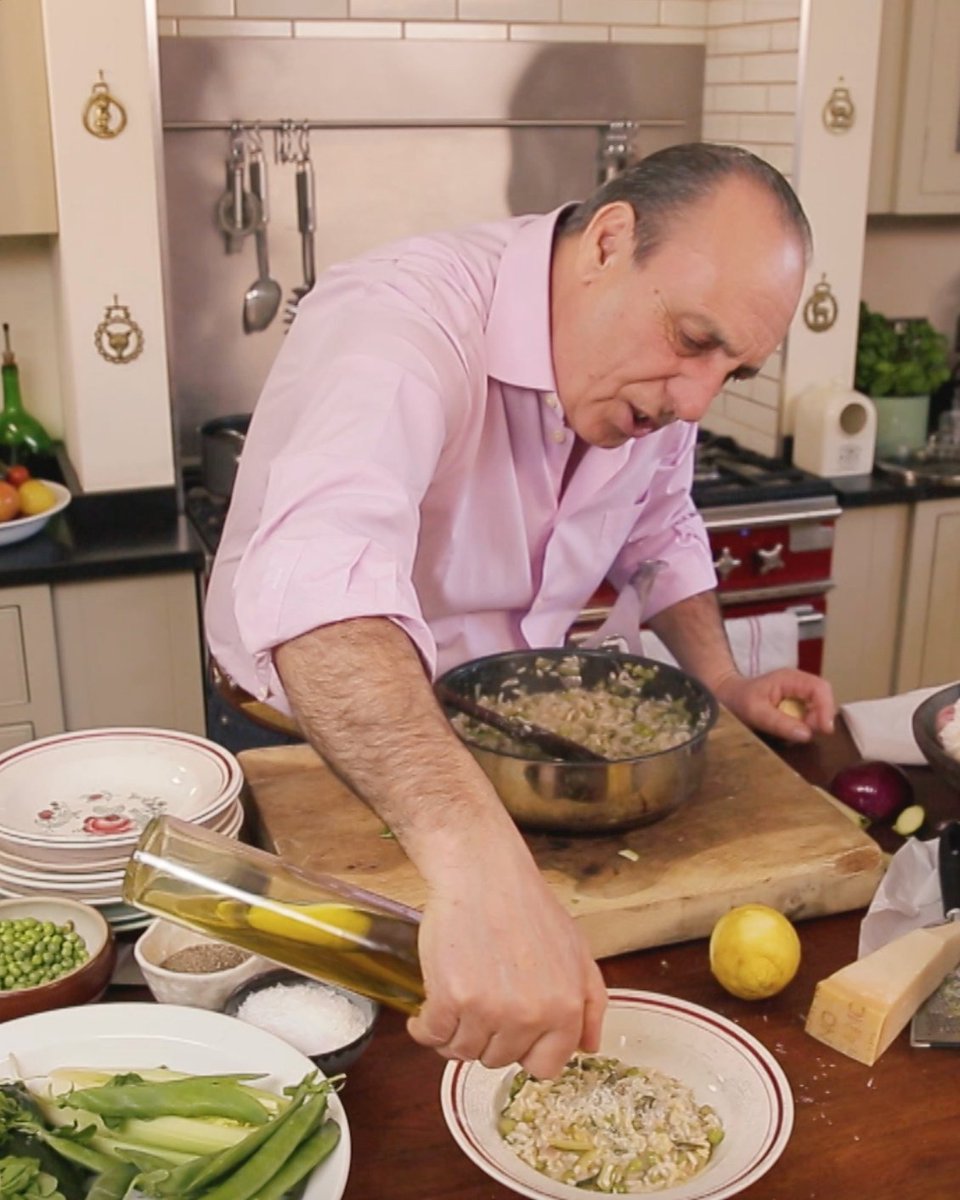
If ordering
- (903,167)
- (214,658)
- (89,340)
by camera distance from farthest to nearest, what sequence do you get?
(903,167) < (89,340) < (214,658)

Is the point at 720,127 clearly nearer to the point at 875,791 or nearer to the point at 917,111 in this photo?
the point at 917,111

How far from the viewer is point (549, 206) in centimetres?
340

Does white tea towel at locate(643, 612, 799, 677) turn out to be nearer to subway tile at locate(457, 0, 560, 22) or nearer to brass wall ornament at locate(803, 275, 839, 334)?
brass wall ornament at locate(803, 275, 839, 334)

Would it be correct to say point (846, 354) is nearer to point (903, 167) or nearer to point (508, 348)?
point (903, 167)

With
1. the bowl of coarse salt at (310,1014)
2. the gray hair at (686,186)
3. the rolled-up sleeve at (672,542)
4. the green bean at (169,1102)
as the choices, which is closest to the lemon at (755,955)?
the bowl of coarse salt at (310,1014)

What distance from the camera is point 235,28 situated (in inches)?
119

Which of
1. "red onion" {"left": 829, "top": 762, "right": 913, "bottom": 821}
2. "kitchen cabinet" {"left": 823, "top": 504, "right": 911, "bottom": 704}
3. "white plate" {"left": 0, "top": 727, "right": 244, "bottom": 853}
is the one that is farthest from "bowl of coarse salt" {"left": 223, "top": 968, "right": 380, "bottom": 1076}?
"kitchen cabinet" {"left": 823, "top": 504, "right": 911, "bottom": 704}

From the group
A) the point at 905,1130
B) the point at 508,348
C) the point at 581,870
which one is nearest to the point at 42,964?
the point at 581,870

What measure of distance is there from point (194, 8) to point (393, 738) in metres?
2.43

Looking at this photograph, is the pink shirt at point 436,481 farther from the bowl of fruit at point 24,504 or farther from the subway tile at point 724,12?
the subway tile at point 724,12

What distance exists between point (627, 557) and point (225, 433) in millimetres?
1205

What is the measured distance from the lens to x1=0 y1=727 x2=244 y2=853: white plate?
4.61 feet

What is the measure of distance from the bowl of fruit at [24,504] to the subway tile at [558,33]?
152cm

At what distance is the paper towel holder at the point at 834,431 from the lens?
124 inches
